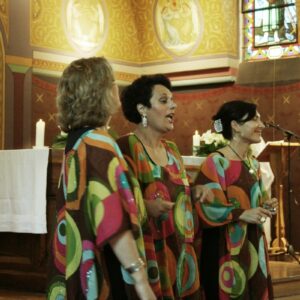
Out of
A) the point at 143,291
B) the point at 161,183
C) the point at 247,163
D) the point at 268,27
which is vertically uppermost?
the point at 268,27

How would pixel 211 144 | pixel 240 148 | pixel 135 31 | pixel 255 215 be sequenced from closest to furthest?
1. pixel 255 215
2. pixel 240 148
3. pixel 211 144
4. pixel 135 31

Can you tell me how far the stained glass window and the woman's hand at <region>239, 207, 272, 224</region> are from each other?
623cm

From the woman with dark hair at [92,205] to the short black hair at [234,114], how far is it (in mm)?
1500

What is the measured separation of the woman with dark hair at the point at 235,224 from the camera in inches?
153

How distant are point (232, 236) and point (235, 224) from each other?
67mm

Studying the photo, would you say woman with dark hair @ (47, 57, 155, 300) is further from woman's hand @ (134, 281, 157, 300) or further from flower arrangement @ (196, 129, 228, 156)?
flower arrangement @ (196, 129, 228, 156)

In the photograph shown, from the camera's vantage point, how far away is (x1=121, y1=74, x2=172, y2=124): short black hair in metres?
3.43

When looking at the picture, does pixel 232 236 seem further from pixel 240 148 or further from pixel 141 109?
pixel 141 109

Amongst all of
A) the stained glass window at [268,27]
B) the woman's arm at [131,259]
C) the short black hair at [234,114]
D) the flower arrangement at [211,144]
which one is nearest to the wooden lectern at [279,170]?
the flower arrangement at [211,144]

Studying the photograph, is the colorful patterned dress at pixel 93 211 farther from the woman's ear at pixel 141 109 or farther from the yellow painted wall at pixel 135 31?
the yellow painted wall at pixel 135 31

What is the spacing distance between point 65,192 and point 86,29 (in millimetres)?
7616

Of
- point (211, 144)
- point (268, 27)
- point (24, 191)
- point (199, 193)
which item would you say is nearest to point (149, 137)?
point (199, 193)

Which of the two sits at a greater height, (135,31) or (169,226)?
(135,31)

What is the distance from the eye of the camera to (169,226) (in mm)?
3305
